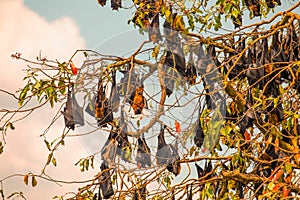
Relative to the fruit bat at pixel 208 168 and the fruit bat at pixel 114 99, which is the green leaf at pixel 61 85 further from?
the fruit bat at pixel 208 168

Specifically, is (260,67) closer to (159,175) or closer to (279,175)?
(279,175)

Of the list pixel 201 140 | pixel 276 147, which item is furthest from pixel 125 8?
pixel 276 147

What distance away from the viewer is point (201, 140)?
5.07 metres

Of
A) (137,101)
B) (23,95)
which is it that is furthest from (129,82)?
(23,95)

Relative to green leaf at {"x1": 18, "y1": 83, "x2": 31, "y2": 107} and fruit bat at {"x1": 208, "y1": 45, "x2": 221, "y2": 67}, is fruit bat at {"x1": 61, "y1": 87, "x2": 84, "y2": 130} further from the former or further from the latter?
fruit bat at {"x1": 208, "y1": 45, "x2": 221, "y2": 67}

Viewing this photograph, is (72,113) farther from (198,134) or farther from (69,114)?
(198,134)

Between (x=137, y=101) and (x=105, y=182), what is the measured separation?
91 centimetres

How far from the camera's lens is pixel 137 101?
4723 mm

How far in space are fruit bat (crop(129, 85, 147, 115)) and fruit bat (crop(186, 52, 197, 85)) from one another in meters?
0.75

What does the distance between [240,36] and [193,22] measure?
1.59ft

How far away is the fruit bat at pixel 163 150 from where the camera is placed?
5.08 meters

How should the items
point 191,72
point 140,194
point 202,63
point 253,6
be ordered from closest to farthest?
point 140,194 → point 202,63 → point 191,72 → point 253,6

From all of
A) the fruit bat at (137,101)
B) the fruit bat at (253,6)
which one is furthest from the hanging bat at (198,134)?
the fruit bat at (253,6)

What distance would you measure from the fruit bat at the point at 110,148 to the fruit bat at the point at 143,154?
21cm
